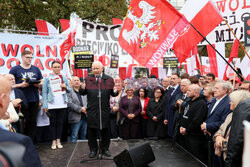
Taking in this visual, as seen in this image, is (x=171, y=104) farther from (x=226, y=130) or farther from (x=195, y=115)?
(x=226, y=130)

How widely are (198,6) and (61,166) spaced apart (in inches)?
174

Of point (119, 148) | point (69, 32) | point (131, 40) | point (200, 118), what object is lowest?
point (119, 148)

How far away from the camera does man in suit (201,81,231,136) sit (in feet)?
13.7

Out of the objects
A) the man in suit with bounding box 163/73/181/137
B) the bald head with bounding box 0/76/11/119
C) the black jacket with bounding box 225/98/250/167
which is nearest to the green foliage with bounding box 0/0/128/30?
the man in suit with bounding box 163/73/181/137

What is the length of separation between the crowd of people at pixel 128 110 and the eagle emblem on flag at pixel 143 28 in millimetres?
1121

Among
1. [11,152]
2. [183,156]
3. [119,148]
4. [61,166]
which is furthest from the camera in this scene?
[119,148]

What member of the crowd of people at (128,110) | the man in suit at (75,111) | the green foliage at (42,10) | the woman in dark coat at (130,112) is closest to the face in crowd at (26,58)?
the crowd of people at (128,110)

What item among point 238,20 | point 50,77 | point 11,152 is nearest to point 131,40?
point 50,77

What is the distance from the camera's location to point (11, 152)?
2.64 feet

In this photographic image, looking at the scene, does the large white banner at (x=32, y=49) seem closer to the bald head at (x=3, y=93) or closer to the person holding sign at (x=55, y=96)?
the person holding sign at (x=55, y=96)

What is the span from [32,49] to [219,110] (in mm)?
4812

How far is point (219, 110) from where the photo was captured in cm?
425

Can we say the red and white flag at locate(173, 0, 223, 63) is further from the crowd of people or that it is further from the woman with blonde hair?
the woman with blonde hair

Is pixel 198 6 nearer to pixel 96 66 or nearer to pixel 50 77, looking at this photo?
pixel 96 66
